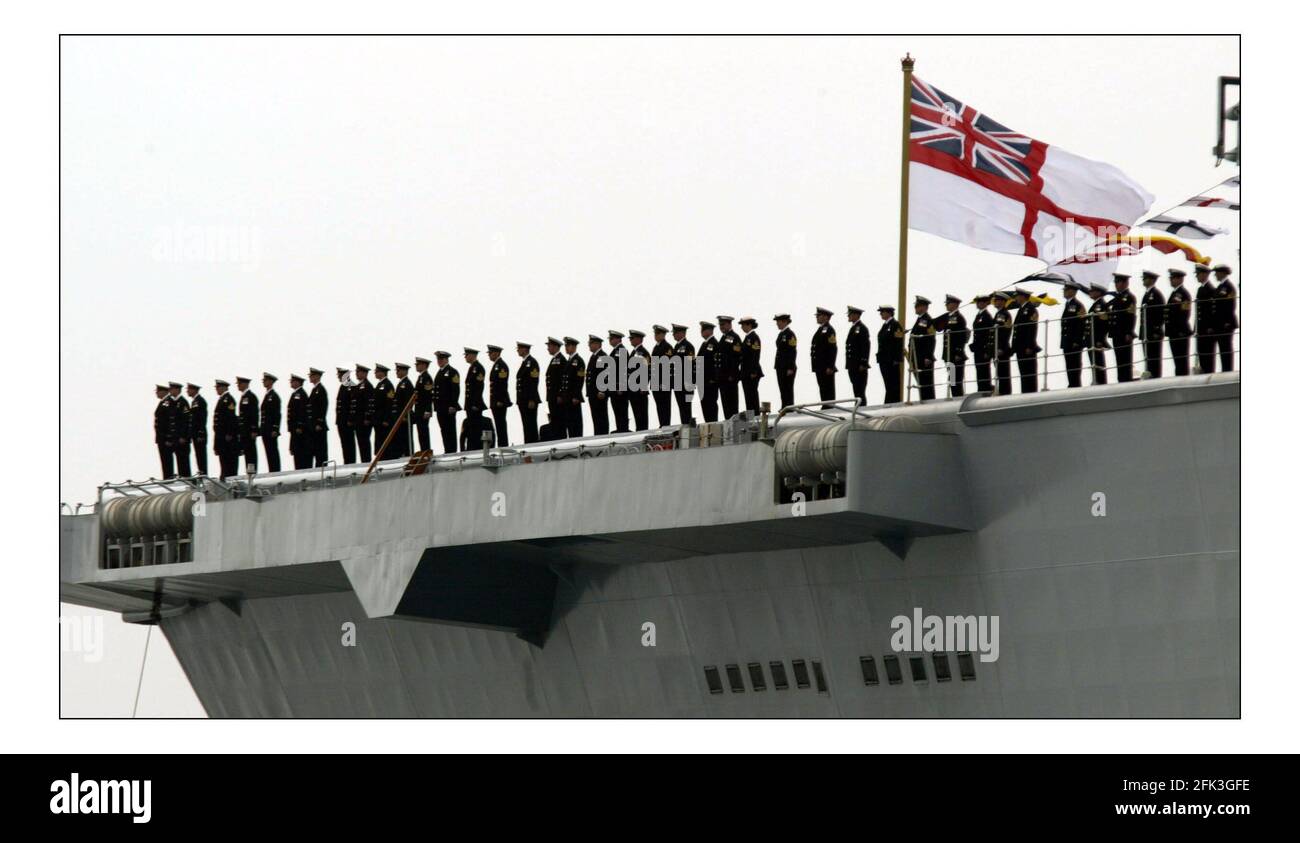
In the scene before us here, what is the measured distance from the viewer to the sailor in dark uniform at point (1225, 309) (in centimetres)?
2638

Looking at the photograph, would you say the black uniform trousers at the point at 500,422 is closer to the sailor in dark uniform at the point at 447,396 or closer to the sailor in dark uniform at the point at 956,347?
the sailor in dark uniform at the point at 447,396

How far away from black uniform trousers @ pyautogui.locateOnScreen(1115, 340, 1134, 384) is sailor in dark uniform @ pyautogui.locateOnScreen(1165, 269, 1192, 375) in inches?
18.5

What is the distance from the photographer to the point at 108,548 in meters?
33.5

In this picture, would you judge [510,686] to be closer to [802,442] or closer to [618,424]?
[618,424]

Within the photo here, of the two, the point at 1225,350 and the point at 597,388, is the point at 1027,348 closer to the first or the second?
the point at 1225,350

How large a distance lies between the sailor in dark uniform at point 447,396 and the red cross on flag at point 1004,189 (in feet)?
23.2

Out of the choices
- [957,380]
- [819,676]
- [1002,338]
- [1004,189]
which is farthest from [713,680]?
[1004,189]

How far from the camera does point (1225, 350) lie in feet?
87.2

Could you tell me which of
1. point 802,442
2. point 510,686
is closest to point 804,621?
point 802,442

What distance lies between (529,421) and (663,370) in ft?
8.01

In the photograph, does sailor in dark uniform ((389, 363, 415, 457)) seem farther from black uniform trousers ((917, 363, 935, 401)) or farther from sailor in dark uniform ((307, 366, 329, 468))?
black uniform trousers ((917, 363, 935, 401))

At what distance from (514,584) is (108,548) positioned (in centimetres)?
652

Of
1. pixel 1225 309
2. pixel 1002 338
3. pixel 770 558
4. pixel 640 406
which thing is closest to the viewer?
pixel 1225 309

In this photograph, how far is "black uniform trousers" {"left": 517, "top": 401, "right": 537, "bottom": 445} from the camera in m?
32.0
